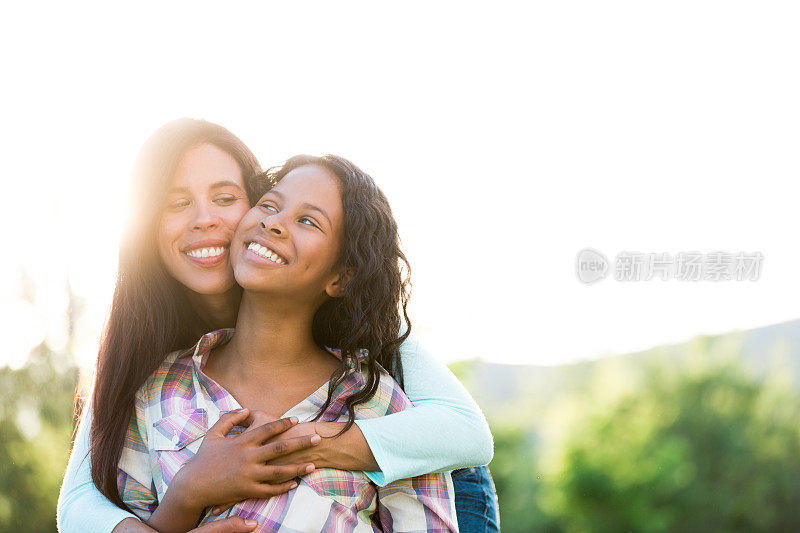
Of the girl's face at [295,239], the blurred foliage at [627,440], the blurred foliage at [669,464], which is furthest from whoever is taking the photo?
the blurred foliage at [669,464]

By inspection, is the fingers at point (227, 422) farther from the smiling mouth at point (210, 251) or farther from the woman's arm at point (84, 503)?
the smiling mouth at point (210, 251)

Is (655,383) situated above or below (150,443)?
below

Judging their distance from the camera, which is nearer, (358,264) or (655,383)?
(358,264)

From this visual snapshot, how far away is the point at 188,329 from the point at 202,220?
39cm

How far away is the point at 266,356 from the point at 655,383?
4.90m

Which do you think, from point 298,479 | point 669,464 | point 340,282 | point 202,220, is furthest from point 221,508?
point 669,464

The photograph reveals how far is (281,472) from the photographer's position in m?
1.80

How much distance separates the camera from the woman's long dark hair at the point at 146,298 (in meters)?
2.14

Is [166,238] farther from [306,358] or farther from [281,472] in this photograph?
[281,472]

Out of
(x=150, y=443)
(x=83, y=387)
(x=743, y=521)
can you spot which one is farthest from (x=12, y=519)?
(x=743, y=521)

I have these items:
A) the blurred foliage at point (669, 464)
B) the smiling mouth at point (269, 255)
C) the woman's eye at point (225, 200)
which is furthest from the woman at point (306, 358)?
the blurred foliage at point (669, 464)

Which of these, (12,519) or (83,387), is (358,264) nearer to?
(83,387)

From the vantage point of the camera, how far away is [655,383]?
6.35 metres

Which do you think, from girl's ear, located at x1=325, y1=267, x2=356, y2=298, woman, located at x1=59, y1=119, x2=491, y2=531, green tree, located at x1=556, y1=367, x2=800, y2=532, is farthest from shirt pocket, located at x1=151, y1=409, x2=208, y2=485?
green tree, located at x1=556, y1=367, x2=800, y2=532
